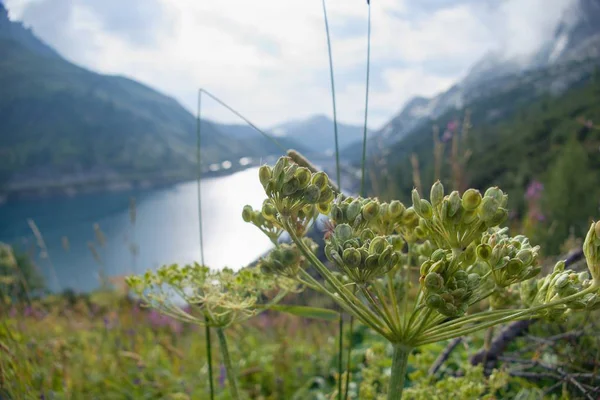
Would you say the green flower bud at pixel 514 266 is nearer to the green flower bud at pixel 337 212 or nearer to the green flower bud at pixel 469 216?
the green flower bud at pixel 469 216

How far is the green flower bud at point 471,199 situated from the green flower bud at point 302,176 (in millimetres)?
420

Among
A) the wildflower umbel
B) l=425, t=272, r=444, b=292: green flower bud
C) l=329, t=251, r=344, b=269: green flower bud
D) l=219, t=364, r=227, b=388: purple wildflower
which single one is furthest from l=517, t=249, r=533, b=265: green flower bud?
l=219, t=364, r=227, b=388: purple wildflower

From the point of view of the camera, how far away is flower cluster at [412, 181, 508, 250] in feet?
3.44

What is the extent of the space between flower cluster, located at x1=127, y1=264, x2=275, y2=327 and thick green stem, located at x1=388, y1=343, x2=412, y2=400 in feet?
1.75

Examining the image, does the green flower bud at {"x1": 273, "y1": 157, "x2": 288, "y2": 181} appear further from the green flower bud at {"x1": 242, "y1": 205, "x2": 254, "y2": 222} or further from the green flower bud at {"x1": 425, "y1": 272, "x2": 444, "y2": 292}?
the green flower bud at {"x1": 425, "y1": 272, "x2": 444, "y2": 292}

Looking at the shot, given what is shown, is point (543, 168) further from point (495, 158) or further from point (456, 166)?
point (456, 166)

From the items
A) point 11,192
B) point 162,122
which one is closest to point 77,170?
point 11,192

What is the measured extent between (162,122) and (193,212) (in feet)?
413

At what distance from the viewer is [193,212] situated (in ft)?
263

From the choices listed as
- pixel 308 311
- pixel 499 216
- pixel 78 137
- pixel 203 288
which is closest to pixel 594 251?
pixel 499 216

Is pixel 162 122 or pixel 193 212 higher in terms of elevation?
pixel 162 122

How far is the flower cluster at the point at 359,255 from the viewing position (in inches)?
40.6

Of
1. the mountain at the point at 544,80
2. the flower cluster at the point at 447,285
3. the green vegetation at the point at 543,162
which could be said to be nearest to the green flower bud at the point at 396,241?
the flower cluster at the point at 447,285

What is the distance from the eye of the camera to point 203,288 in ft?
4.99
